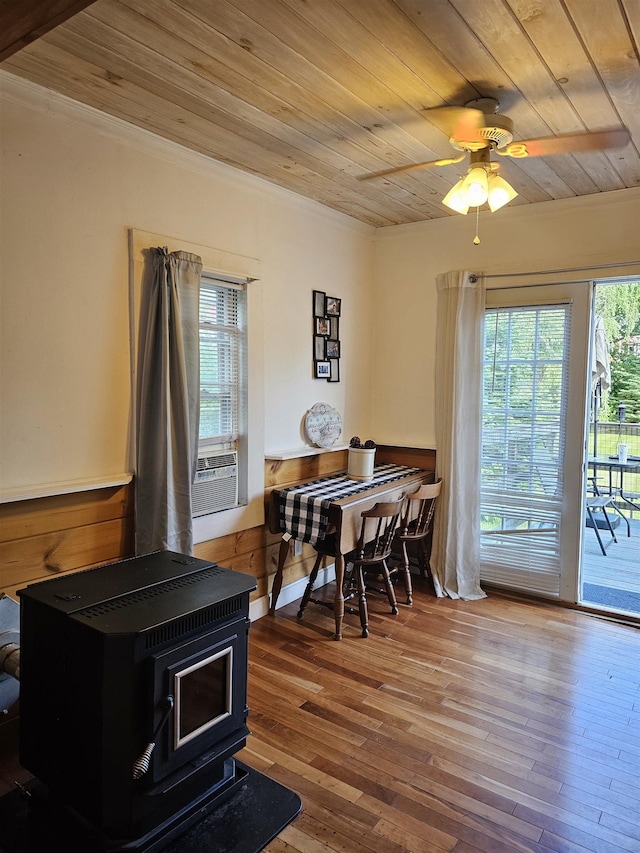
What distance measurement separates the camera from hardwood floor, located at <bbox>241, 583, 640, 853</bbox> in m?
1.84

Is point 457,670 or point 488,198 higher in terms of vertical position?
point 488,198

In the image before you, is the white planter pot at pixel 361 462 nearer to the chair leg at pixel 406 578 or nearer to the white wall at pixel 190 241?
the white wall at pixel 190 241

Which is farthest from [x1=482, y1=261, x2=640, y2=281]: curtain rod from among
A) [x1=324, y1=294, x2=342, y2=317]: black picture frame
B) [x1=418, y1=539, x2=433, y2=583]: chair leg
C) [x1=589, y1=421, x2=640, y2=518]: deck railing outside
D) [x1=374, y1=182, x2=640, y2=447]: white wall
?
[x1=589, y1=421, x2=640, y2=518]: deck railing outside

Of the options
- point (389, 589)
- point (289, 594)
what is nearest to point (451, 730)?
point (389, 589)

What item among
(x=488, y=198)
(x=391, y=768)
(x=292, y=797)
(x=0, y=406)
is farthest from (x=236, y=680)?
(x=488, y=198)

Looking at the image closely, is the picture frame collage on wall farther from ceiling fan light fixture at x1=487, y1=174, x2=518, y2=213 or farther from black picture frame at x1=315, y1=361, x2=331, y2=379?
ceiling fan light fixture at x1=487, y1=174, x2=518, y2=213

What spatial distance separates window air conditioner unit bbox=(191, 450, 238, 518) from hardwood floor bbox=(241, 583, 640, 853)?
0.80 meters

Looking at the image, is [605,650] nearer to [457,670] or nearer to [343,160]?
[457,670]

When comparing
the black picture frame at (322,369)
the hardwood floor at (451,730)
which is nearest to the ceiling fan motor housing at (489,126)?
the black picture frame at (322,369)

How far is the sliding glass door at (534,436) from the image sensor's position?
11.8ft

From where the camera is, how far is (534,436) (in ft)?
12.2

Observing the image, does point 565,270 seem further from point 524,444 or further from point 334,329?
point 334,329

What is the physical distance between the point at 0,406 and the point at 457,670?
2.42 metres

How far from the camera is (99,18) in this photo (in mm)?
1719
